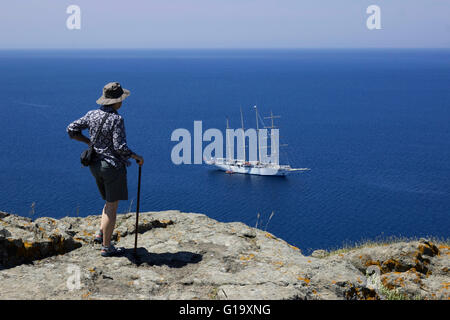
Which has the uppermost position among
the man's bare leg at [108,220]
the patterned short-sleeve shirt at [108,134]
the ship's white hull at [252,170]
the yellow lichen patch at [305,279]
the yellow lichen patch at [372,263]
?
the patterned short-sleeve shirt at [108,134]

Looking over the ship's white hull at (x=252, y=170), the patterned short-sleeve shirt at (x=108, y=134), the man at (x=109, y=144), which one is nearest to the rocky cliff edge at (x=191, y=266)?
the man at (x=109, y=144)

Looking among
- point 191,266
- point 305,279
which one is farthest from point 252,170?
point 305,279

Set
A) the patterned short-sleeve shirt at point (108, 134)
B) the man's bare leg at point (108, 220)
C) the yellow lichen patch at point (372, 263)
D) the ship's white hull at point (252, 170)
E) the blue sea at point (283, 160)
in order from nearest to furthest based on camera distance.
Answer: the patterned short-sleeve shirt at point (108, 134) → the man's bare leg at point (108, 220) → the yellow lichen patch at point (372, 263) → the blue sea at point (283, 160) → the ship's white hull at point (252, 170)

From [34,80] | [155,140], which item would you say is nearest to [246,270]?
→ [155,140]

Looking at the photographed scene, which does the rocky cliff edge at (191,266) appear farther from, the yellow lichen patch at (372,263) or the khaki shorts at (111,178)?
the khaki shorts at (111,178)

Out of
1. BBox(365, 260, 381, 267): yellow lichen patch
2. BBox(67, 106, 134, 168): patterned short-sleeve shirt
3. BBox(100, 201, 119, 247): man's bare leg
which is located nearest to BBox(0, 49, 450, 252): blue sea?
BBox(365, 260, 381, 267): yellow lichen patch

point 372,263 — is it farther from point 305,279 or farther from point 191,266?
point 191,266

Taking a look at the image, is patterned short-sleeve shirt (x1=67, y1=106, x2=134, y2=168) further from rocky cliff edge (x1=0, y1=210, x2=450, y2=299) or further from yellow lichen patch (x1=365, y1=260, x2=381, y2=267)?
yellow lichen patch (x1=365, y1=260, x2=381, y2=267)

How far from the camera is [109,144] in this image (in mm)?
4555

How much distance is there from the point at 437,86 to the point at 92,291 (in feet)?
499

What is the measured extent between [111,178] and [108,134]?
46cm

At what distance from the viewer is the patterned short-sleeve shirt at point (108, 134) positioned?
445cm

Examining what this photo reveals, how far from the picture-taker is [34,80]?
452 feet
